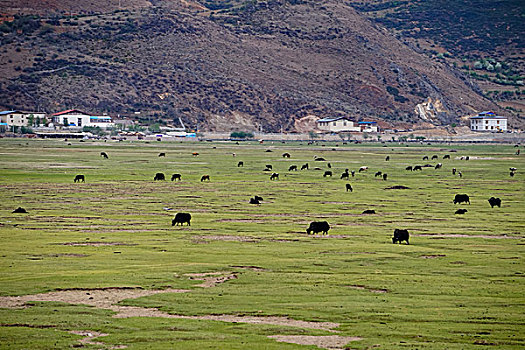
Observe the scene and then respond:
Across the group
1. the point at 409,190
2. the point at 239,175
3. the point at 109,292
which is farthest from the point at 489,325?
the point at 239,175

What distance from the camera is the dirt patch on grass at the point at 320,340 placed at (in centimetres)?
1358

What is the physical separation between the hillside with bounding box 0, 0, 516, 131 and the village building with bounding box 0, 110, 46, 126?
10.8 meters

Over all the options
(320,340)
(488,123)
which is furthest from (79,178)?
(488,123)

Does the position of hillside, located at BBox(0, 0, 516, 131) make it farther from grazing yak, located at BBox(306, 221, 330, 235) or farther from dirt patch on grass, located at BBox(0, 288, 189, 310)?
dirt patch on grass, located at BBox(0, 288, 189, 310)

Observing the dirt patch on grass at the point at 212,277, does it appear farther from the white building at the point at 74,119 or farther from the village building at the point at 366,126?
the village building at the point at 366,126

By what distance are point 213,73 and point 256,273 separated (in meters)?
150

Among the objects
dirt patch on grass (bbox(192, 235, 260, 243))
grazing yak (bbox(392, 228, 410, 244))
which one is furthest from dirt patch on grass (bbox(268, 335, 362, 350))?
grazing yak (bbox(392, 228, 410, 244))

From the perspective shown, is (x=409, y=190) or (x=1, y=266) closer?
(x=1, y=266)

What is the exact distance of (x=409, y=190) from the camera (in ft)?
163

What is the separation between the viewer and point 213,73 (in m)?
168

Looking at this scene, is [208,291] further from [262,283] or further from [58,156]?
[58,156]

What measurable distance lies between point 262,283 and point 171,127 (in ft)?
447

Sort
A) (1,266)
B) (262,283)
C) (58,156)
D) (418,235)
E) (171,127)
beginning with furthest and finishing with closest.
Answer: (171,127) → (58,156) → (418,235) → (1,266) → (262,283)

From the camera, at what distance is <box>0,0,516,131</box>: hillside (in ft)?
520
